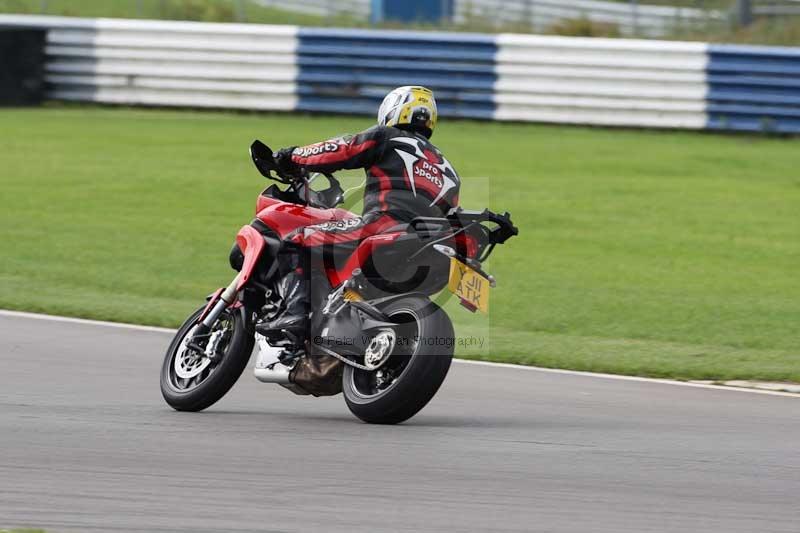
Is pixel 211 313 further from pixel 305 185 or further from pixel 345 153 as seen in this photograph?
pixel 345 153

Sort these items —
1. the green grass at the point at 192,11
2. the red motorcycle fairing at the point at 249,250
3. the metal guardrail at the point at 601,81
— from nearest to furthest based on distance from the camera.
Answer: the red motorcycle fairing at the point at 249,250 < the metal guardrail at the point at 601,81 < the green grass at the point at 192,11

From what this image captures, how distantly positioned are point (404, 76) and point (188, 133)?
3.58m

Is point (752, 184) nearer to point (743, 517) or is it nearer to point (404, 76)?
point (404, 76)

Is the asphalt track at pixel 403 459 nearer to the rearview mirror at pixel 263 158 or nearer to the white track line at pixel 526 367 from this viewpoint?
the white track line at pixel 526 367

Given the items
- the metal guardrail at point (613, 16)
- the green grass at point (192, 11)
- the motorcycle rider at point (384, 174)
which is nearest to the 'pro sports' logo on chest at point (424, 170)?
the motorcycle rider at point (384, 174)

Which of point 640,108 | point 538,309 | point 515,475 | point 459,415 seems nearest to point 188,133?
point 640,108

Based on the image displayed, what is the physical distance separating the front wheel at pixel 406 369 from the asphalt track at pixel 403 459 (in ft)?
0.41

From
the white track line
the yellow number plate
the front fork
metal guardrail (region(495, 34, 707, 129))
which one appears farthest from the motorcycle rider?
metal guardrail (region(495, 34, 707, 129))

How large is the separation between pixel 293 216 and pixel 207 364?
0.86 metres

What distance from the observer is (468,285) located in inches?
267

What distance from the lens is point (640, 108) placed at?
21.8m

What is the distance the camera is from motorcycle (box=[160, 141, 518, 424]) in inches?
269

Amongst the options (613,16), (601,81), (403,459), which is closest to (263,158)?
(403,459)

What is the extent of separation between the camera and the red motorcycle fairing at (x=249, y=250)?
24.6 feet
